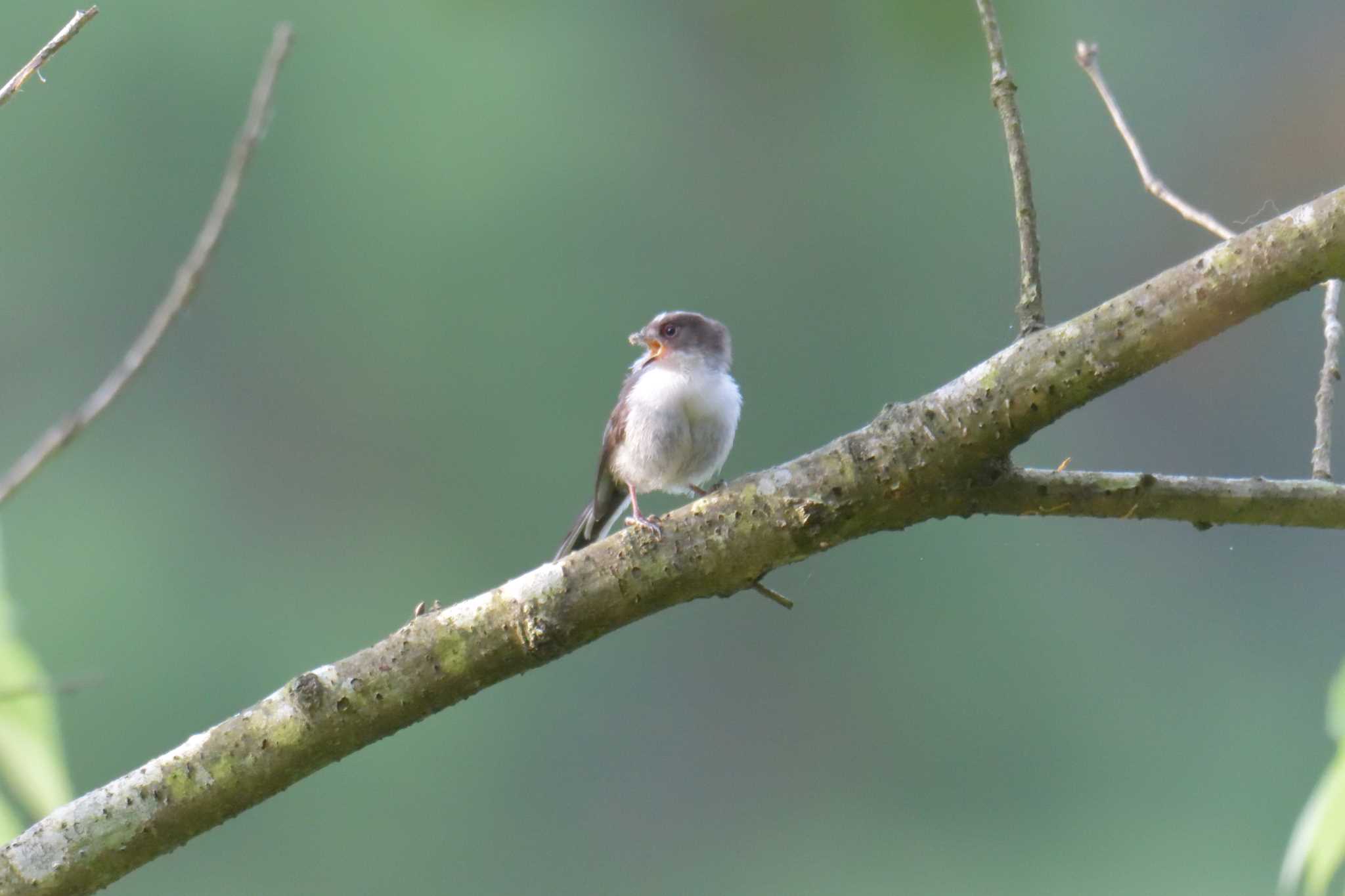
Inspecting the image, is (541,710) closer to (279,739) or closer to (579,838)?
(579,838)

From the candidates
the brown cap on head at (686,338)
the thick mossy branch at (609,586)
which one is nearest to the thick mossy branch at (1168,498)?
the thick mossy branch at (609,586)

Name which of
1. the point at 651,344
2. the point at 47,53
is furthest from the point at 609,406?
the point at 47,53

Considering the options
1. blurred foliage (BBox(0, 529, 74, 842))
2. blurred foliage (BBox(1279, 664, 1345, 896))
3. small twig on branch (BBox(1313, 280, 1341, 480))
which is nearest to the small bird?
small twig on branch (BBox(1313, 280, 1341, 480))

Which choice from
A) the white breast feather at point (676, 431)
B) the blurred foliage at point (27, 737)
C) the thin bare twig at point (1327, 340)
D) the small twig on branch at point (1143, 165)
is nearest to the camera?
the blurred foliage at point (27, 737)

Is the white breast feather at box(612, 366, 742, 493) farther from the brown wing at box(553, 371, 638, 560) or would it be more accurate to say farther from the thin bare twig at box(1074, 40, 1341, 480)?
the thin bare twig at box(1074, 40, 1341, 480)

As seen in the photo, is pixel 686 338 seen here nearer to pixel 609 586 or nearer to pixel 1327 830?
pixel 609 586

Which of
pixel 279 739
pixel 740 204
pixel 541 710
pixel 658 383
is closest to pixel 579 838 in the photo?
pixel 541 710

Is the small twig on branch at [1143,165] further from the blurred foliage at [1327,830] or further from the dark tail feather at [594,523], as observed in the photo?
the dark tail feather at [594,523]
